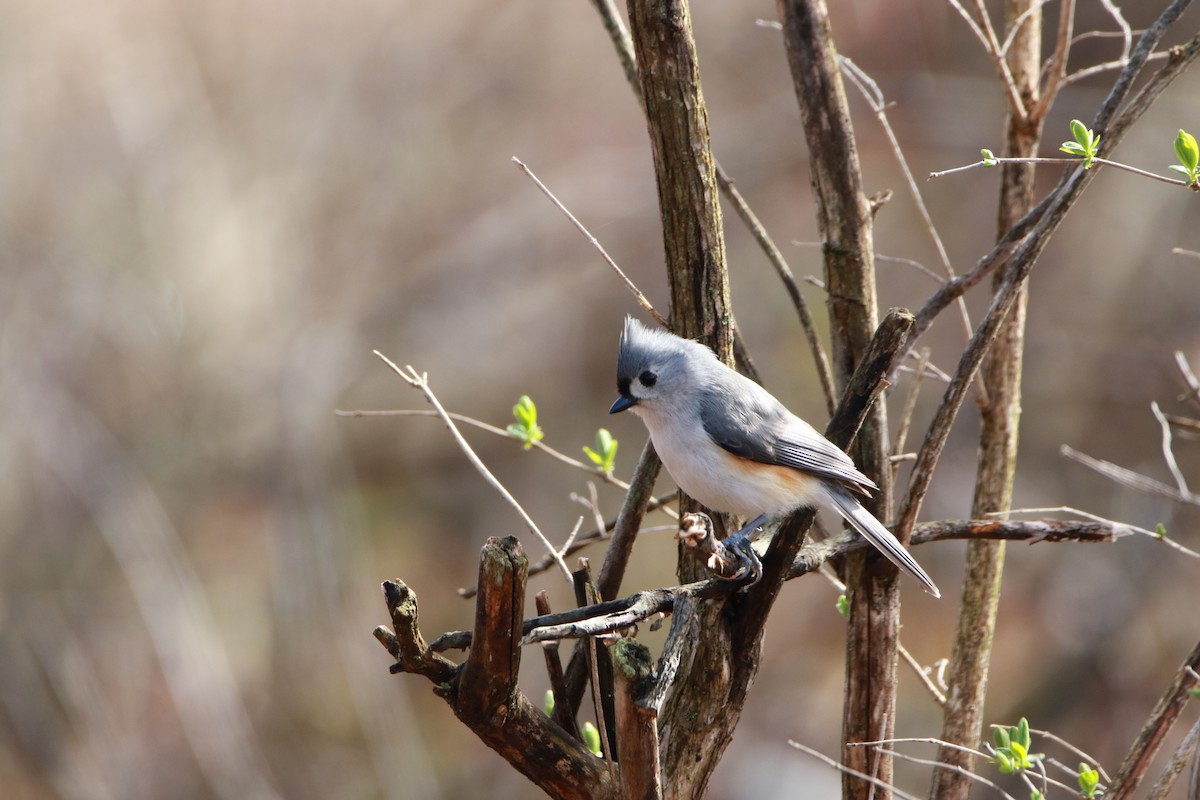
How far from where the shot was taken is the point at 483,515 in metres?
6.89

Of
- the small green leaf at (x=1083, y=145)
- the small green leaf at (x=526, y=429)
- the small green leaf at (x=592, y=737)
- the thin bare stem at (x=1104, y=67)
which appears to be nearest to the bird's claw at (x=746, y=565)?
the small green leaf at (x=592, y=737)

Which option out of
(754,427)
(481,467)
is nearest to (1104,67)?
(754,427)

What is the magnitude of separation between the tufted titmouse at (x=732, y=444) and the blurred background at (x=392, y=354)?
3.67m

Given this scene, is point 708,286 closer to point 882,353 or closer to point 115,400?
point 882,353

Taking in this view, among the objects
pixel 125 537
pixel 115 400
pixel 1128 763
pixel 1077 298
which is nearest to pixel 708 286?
pixel 1128 763

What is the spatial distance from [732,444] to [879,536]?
1.42 ft

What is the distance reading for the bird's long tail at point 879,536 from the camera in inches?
78.7

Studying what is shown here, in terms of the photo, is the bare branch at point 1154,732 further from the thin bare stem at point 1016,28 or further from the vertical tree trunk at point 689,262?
the thin bare stem at point 1016,28

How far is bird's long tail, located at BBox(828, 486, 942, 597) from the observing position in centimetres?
200

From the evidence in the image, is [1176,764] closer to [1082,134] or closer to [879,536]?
[879,536]

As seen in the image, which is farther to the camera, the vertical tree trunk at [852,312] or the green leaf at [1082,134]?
the vertical tree trunk at [852,312]

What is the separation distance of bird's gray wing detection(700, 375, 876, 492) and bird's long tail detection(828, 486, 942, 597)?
86mm

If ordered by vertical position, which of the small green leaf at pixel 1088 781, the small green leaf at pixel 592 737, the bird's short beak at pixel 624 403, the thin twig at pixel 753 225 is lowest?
the small green leaf at pixel 1088 781

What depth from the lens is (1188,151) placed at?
1691 mm
